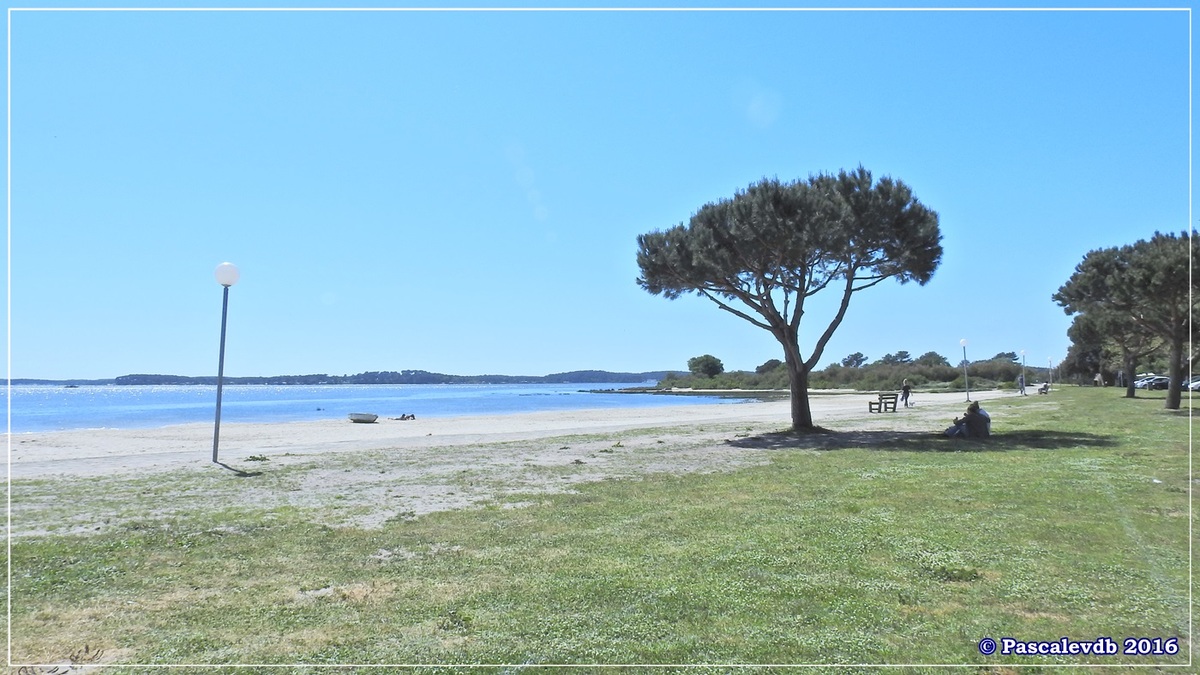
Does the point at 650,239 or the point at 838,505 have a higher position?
the point at 650,239

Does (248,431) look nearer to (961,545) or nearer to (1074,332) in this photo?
(961,545)

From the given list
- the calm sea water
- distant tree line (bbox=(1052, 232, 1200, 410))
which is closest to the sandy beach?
distant tree line (bbox=(1052, 232, 1200, 410))

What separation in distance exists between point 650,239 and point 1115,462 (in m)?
12.4

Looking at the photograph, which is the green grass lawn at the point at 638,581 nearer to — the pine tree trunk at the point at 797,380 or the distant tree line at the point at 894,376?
the pine tree trunk at the point at 797,380

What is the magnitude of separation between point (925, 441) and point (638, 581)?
1297 centimetres

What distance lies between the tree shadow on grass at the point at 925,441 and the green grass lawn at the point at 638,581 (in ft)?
18.7

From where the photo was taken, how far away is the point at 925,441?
15.7 meters

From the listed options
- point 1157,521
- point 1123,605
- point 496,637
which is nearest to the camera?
point 496,637

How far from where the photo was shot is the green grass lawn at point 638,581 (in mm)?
3582

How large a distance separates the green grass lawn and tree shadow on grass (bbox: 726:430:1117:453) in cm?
569

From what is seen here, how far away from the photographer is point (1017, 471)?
9578 millimetres

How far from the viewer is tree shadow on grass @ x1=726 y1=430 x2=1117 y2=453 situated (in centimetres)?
1352

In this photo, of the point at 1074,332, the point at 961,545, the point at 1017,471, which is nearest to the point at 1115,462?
the point at 1017,471

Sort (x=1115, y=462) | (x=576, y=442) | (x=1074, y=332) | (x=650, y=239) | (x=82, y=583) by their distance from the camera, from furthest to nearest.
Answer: (x=1074, y=332), (x=650, y=239), (x=576, y=442), (x=1115, y=462), (x=82, y=583)
